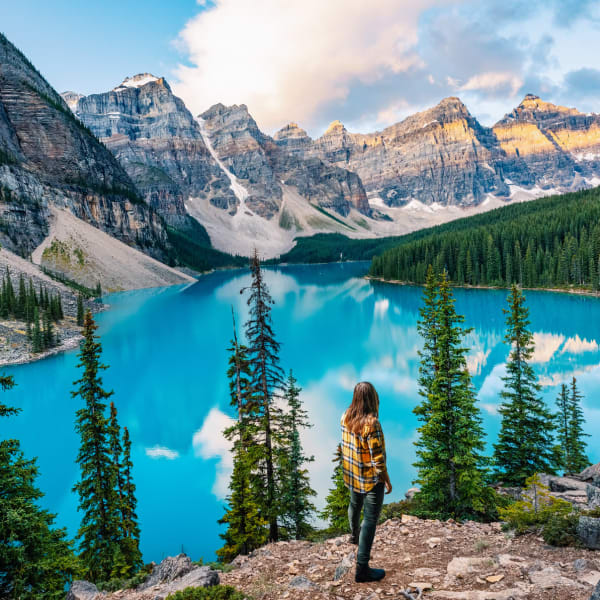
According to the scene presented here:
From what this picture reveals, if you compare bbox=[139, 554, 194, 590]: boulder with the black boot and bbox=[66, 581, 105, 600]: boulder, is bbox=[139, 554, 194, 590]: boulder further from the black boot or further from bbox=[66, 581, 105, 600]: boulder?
the black boot

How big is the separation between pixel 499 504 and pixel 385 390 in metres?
20.4

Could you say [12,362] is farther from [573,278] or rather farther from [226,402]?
[573,278]

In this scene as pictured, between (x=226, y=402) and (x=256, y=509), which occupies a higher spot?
(x=256, y=509)

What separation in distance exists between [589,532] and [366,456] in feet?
14.5

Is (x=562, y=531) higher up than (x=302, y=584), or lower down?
higher up

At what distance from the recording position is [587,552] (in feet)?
22.3

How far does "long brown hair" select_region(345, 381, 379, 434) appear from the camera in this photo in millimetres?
5621

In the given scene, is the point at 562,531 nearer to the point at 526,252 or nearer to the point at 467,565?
the point at 467,565

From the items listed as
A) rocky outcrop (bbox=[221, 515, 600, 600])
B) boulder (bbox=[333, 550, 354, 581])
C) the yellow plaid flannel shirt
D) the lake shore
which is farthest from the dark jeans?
the lake shore

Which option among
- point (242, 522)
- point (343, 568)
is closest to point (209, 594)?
point (343, 568)

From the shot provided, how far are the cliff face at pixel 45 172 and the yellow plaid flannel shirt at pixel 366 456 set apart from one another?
342ft

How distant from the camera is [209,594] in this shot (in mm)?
6344

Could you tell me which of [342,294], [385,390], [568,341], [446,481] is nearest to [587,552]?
[446,481]

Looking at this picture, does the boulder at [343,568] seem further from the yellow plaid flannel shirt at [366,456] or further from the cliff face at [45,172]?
the cliff face at [45,172]
